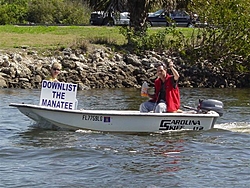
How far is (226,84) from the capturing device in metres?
32.7

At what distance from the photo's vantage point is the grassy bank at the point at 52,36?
3384cm

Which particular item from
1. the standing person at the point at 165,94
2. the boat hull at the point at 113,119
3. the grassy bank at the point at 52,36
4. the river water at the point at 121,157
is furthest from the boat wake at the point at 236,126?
the grassy bank at the point at 52,36

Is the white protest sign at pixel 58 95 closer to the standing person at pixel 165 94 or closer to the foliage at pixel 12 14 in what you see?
the standing person at pixel 165 94

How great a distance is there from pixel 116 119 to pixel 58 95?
1.49 meters

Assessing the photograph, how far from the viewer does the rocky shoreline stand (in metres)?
30.0

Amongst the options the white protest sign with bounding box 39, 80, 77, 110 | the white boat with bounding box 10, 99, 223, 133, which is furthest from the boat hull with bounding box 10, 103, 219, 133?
the white protest sign with bounding box 39, 80, 77, 110

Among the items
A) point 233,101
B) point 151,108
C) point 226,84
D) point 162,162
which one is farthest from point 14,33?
point 162,162

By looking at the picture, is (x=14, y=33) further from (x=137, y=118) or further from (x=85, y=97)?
(x=137, y=118)

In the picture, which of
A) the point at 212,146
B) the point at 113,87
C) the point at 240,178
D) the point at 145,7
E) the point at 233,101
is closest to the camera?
the point at 240,178

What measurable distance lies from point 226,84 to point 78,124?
1652 cm

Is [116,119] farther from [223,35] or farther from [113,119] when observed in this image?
[223,35]

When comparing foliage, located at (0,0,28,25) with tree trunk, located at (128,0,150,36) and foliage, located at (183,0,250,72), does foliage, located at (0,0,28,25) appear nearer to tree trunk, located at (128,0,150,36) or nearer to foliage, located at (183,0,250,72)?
tree trunk, located at (128,0,150,36)

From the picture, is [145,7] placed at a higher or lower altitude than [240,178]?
higher

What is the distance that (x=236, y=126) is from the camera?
19344 millimetres
